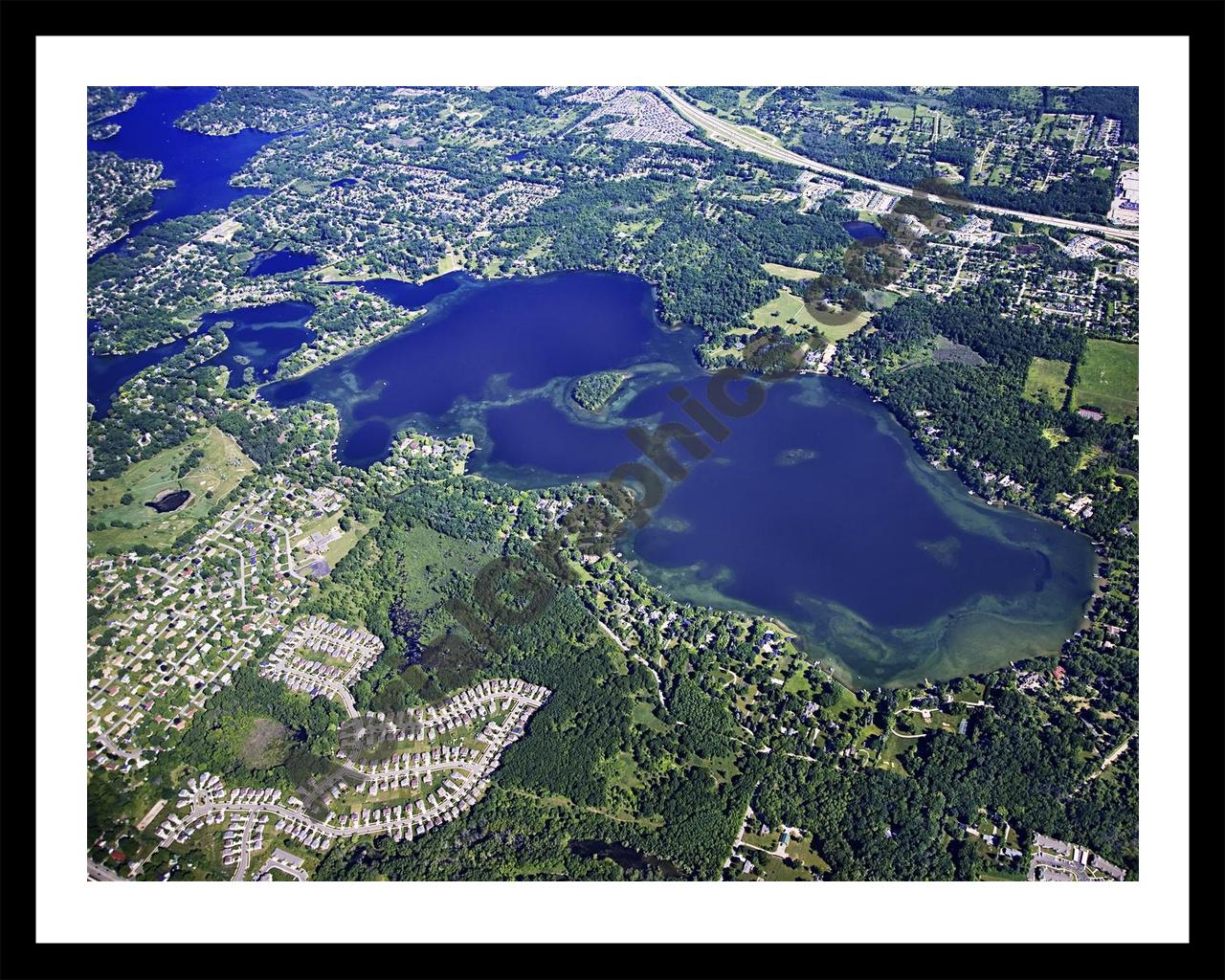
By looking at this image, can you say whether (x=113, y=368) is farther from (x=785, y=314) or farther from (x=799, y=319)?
(x=799, y=319)

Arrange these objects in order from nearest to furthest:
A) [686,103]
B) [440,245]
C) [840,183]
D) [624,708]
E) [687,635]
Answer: [624,708] → [687,635] → [440,245] → [840,183] → [686,103]

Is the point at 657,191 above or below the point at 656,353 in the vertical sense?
above

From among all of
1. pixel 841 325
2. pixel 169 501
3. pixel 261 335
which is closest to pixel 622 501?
pixel 841 325

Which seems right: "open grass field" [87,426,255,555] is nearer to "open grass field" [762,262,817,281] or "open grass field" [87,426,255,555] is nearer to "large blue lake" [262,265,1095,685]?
"large blue lake" [262,265,1095,685]

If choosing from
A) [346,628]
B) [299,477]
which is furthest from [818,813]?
[299,477]

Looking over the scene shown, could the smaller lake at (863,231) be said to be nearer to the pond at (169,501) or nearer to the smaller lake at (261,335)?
the smaller lake at (261,335)

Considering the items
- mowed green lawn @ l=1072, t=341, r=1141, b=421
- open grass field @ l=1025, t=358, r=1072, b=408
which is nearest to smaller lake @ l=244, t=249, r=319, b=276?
open grass field @ l=1025, t=358, r=1072, b=408

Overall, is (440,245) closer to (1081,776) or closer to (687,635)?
(687,635)

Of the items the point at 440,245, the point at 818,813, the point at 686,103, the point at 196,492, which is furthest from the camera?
the point at 686,103
